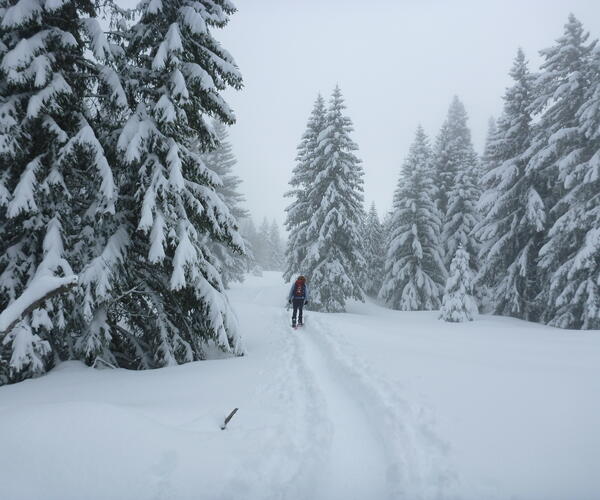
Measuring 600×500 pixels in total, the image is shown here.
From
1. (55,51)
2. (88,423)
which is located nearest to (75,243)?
(55,51)

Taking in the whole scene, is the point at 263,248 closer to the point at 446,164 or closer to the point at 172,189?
the point at 446,164

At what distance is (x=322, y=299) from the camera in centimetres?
2131

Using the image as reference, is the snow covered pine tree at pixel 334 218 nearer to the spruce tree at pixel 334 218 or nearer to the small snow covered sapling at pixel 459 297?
the spruce tree at pixel 334 218

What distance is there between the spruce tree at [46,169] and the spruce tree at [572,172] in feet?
54.4

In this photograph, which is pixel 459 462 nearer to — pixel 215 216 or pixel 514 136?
pixel 215 216

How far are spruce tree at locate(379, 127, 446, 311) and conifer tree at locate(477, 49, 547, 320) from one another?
581 cm

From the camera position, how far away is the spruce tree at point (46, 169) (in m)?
5.79

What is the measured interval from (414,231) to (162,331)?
21713 mm

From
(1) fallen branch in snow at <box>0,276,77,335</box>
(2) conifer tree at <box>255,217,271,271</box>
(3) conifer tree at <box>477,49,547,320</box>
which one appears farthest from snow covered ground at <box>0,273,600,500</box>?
(2) conifer tree at <box>255,217,271,271</box>

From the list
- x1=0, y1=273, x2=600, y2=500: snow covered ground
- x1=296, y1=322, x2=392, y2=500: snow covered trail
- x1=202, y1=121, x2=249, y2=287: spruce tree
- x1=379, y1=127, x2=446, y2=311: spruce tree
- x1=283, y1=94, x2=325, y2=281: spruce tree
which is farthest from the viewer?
x1=202, y1=121, x2=249, y2=287: spruce tree

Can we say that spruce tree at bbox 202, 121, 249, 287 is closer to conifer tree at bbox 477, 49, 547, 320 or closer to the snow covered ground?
conifer tree at bbox 477, 49, 547, 320

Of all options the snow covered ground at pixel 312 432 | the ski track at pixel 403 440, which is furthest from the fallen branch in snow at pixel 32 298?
the ski track at pixel 403 440

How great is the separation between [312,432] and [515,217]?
18.3 meters

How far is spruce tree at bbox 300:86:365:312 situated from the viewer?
69.2ft
